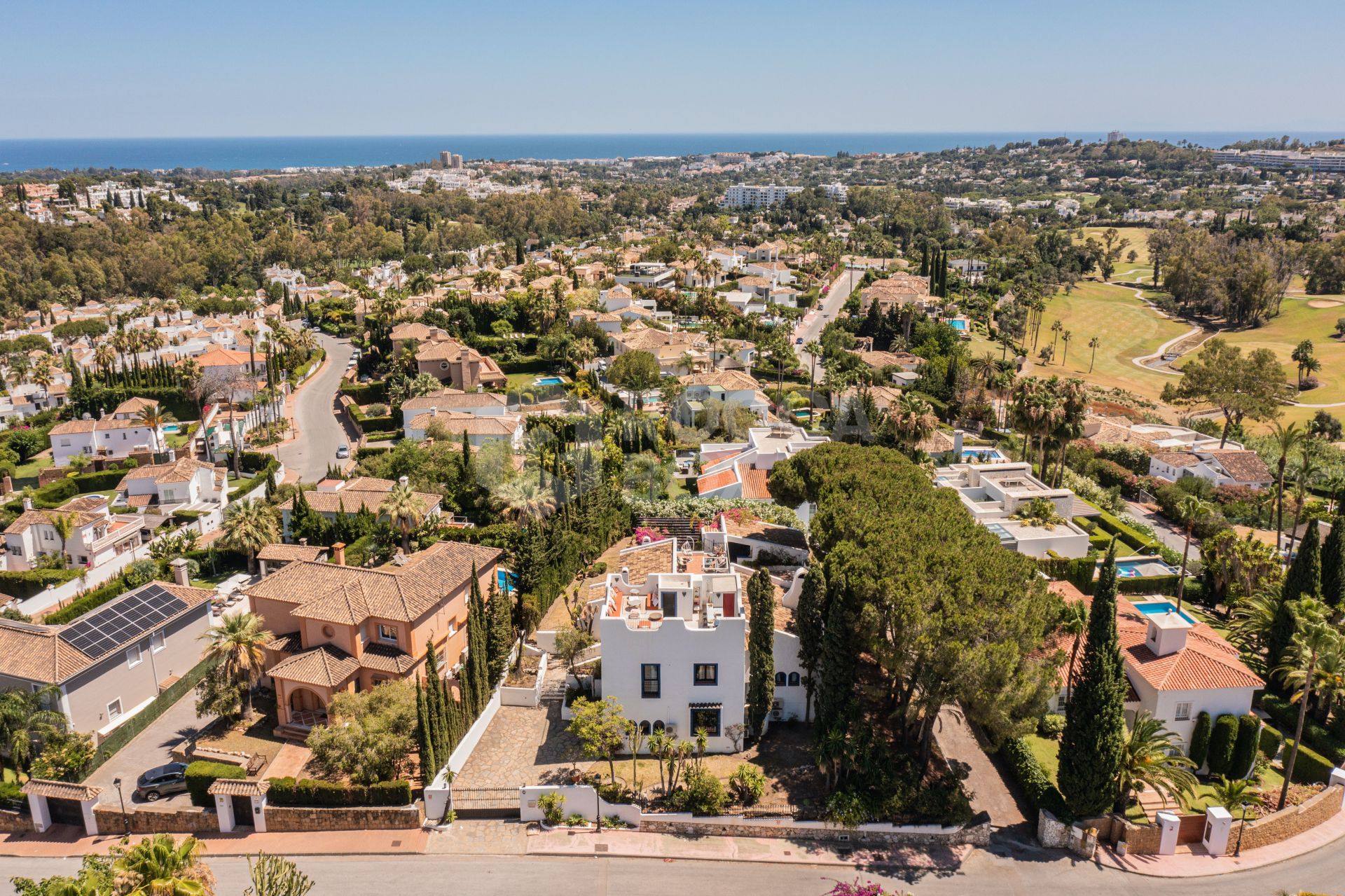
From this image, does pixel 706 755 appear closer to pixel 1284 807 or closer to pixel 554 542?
pixel 554 542

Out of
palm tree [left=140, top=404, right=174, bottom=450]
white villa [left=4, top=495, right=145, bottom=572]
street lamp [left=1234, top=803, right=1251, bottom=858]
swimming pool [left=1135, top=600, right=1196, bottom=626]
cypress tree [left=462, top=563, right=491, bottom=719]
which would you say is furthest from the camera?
palm tree [left=140, top=404, right=174, bottom=450]

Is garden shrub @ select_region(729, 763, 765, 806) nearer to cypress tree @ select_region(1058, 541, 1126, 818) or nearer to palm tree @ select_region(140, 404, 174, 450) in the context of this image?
cypress tree @ select_region(1058, 541, 1126, 818)

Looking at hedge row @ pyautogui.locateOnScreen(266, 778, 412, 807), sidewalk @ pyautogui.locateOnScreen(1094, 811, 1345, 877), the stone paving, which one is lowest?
sidewalk @ pyautogui.locateOnScreen(1094, 811, 1345, 877)

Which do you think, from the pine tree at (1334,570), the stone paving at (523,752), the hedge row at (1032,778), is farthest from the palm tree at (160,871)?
the pine tree at (1334,570)

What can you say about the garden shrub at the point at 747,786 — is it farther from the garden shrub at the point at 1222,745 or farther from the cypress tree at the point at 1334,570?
the cypress tree at the point at 1334,570

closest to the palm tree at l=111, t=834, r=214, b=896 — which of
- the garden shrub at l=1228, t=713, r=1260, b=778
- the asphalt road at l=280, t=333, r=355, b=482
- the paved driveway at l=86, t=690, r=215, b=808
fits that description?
the paved driveway at l=86, t=690, r=215, b=808

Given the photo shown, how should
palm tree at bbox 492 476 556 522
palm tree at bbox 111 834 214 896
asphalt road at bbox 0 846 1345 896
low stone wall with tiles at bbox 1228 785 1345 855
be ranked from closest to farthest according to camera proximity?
palm tree at bbox 111 834 214 896, asphalt road at bbox 0 846 1345 896, low stone wall with tiles at bbox 1228 785 1345 855, palm tree at bbox 492 476 556 522
